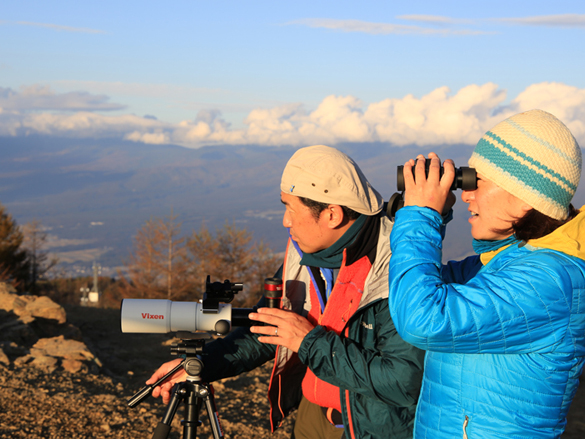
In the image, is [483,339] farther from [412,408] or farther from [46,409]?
[46,409]

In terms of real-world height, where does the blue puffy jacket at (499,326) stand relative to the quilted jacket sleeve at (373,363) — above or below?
above

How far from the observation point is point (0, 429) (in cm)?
493

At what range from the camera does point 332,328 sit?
7.64 ft

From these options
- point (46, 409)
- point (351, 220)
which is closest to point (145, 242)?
point (46, 409)

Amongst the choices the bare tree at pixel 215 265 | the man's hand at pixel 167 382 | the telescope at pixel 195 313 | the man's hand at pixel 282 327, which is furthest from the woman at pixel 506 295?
the bare tree at pixel 215 265

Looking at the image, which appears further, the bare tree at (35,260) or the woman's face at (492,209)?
the bare tree at (35,260)

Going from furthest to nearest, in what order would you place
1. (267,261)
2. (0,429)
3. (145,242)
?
(145,242)
(267,261)
(0,429)

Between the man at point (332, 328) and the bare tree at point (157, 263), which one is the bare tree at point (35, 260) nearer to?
the bare tree at point (157, 263)

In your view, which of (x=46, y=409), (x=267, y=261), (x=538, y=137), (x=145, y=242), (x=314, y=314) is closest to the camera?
(x=538, y=137)

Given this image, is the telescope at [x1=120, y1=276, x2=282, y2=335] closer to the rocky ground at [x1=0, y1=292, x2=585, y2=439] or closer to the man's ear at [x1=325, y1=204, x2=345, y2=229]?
the man's ear at [x1=325, y1=204, x2=345, y2=229]

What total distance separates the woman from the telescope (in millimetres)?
873

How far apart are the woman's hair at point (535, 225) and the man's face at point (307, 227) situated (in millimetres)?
925

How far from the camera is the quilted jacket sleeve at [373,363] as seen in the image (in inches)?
79.0

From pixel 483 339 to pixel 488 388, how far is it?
0.20m
